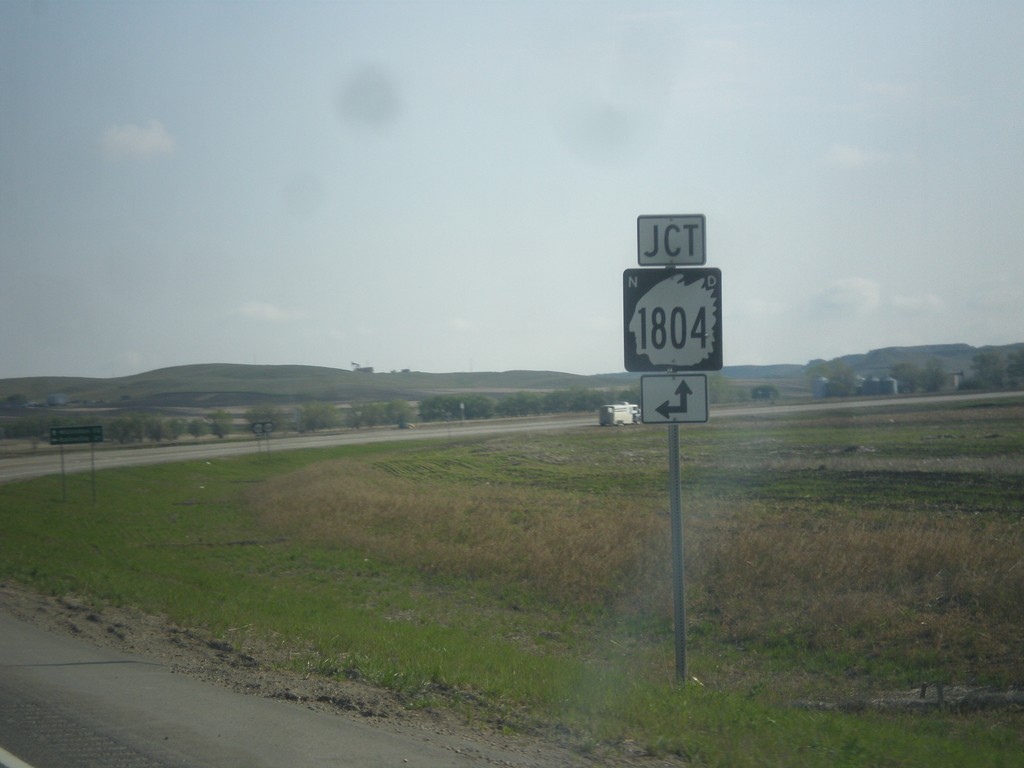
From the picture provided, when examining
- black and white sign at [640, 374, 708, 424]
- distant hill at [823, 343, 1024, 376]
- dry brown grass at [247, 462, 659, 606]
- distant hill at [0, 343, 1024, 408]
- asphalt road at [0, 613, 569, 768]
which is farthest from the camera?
distant hill at [823, 343, 1024, 376]

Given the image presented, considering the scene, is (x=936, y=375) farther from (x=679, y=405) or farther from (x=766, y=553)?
(x=679, y=405)

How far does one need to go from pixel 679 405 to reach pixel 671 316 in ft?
2.68

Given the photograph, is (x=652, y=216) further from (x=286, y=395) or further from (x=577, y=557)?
(x=286, y=395)

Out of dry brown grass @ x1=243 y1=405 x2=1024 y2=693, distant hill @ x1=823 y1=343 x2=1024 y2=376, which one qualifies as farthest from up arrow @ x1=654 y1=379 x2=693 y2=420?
distant hill @ x1=823 y1=343 x2=1024 y2=376

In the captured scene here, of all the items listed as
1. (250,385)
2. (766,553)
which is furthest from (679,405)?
(250,385)

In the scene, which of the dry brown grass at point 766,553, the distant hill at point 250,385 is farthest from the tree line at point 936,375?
the dry brown grass at point 766,553

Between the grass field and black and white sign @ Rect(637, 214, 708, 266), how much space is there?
3.89 m

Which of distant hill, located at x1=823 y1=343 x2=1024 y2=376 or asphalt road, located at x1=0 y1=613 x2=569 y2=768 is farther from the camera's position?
distant hill, located at x1=823 y1=343 x2=1024 y2=376

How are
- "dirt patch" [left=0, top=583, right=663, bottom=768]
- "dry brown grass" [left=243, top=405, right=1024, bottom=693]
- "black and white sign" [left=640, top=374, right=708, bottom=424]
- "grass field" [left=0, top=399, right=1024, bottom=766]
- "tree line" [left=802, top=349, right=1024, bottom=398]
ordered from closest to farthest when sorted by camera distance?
1. "dirt patch" [left=0, top=583, right=663, bottom=768]
2. "grass field" [left=0, top=399, right=1024, bottom=766]
3. "black and white sign" [left=640, top=374, right=708, bottom=424]
4. "dry brown grass" [left=243, top=405, right=1024, bottom=693]
5. "tree line" [left=802, top=349, right=1024, bottom=398]

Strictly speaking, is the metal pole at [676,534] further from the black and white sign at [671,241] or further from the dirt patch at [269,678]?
the dirt patch at [269,678]

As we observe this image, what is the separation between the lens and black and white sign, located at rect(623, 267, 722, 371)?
7.88 m

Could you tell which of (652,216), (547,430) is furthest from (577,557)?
(547,430)

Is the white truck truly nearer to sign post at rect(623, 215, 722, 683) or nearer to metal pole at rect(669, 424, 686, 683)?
metal pole at rect(669, 424, 686, 683)

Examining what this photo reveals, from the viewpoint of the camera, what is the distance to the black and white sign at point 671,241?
7.86 m
